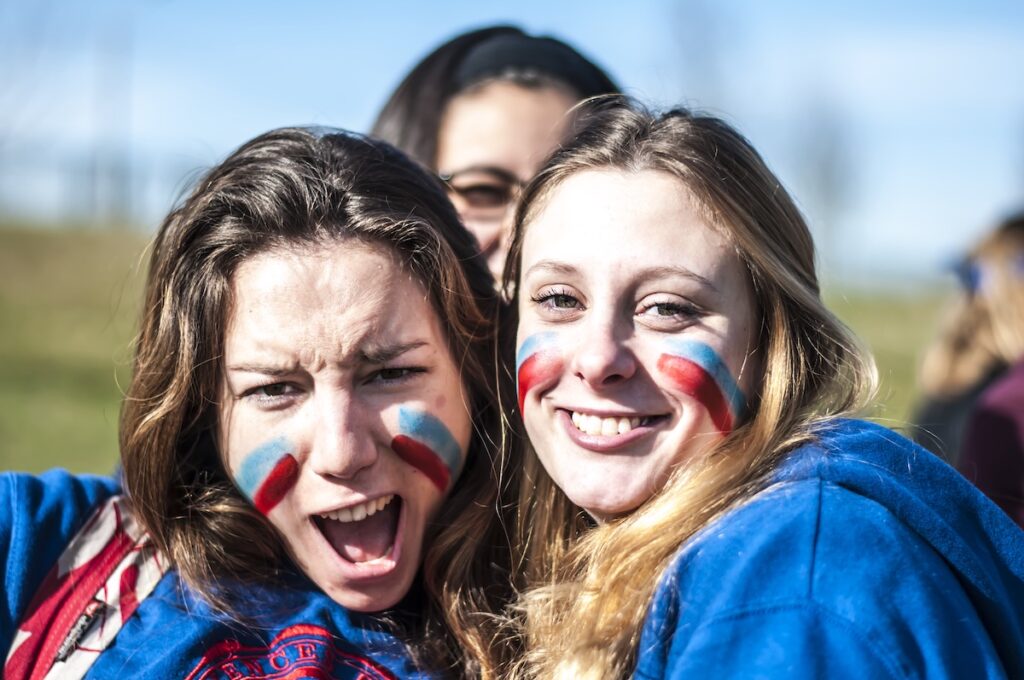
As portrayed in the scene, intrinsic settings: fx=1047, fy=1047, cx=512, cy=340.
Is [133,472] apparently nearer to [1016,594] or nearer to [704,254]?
[704,254]

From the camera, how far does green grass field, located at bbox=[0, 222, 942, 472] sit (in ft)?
34.4

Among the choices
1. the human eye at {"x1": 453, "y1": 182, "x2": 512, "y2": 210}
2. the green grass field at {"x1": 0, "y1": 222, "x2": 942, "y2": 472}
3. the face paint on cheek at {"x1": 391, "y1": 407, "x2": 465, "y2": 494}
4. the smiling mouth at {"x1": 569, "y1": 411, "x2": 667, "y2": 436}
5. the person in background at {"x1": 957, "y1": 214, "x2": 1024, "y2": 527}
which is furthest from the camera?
the green grass field at {"x1": 0, "y1": 222, "x2": 942, "y2": 472}

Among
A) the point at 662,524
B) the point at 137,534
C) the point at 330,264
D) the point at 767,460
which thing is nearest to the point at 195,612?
the point at 137,534

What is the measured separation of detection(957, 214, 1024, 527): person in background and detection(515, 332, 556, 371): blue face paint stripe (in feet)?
7.50

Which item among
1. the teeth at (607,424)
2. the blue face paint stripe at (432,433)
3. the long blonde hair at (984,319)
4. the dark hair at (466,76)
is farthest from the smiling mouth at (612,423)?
the long blonde hair at (984,319)

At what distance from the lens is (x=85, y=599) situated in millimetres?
2436

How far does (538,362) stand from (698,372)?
35 centimetres

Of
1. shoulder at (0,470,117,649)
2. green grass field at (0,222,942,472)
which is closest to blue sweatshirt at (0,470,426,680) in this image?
shoulder at (0,470,117,649)

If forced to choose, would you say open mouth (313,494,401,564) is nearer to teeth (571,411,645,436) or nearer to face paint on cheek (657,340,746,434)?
teeth (571,411,645,436)

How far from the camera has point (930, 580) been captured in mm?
1837

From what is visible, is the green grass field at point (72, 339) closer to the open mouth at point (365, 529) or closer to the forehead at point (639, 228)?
the open mouth at point (365, 529)

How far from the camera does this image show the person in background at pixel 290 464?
92.8 inches

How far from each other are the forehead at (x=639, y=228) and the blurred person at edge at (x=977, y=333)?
3.36 metres

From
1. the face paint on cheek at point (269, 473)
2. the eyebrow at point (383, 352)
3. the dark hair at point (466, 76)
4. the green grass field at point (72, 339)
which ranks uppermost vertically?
the dark hair at point (466, 76)
